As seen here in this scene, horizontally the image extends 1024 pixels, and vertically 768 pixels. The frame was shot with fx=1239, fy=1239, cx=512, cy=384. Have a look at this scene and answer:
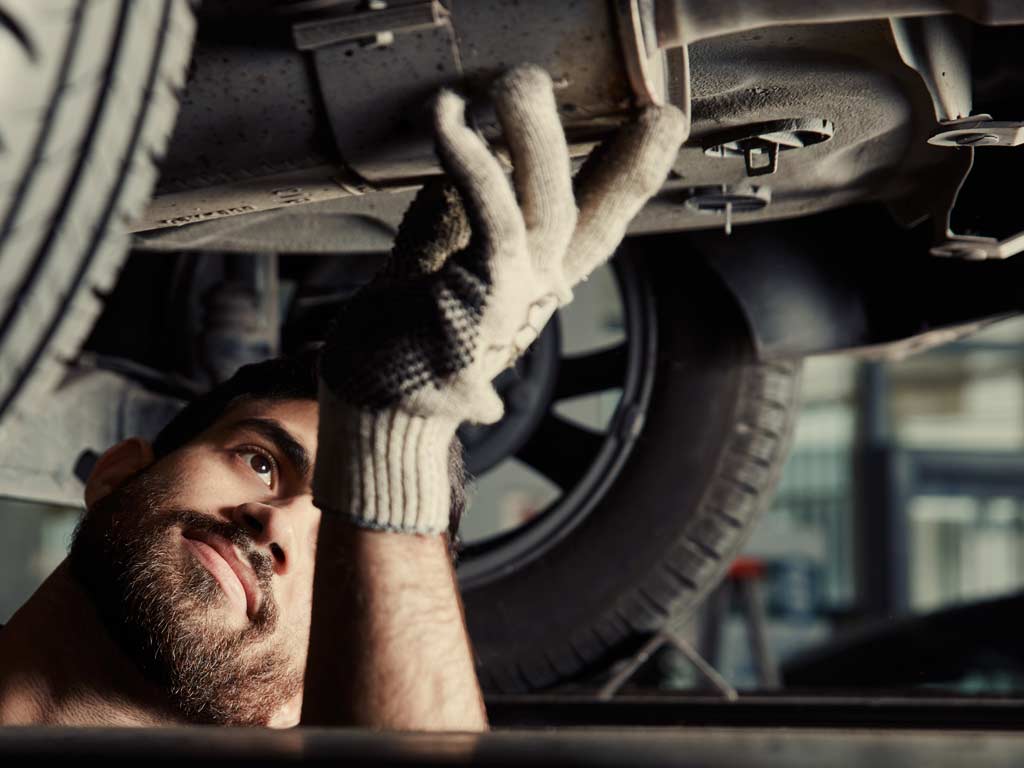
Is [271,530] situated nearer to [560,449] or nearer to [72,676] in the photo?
[72,676]

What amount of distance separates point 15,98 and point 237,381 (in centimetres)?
74

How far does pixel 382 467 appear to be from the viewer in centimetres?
85

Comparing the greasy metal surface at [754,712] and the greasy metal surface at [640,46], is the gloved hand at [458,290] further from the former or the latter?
the greasy metal surface at [754,712]

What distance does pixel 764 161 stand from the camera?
Result: 41.2 inches

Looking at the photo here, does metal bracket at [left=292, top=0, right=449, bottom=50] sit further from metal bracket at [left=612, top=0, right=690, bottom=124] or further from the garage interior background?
the garage interior background

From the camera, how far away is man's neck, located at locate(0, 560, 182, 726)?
112cm

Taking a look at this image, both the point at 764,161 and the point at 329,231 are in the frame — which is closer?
the point at 764,161

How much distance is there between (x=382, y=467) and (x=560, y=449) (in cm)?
110

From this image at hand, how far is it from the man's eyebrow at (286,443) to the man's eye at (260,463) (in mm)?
17

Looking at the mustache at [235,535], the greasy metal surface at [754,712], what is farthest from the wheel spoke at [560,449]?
the mustache at [235,535]

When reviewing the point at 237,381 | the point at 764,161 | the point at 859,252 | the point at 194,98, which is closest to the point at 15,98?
the point at 194,98

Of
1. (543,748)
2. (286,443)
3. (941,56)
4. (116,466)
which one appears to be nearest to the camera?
(543,748)

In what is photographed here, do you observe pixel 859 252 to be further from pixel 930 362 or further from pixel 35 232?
pixel 930 362

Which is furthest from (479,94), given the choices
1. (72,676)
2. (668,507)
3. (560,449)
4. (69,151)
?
(560,449)
